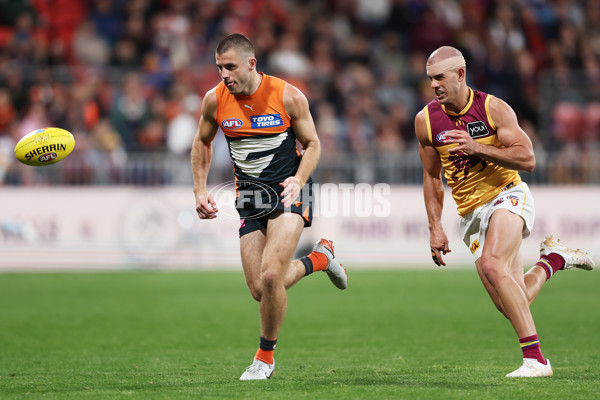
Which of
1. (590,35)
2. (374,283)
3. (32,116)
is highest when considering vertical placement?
(590,35)

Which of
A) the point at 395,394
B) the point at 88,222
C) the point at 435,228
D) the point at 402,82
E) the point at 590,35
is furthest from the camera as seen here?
the point at 590,35

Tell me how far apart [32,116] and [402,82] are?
26.2 ft

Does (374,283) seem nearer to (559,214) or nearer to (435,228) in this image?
(559,214)

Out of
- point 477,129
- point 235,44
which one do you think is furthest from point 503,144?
point 235,44

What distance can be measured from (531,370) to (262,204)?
2.54 m

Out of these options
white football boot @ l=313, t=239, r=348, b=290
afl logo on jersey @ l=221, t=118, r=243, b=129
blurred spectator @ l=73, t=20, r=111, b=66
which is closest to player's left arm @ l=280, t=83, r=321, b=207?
afl logo on jersey @ l=221, t=118, r=243, b=129

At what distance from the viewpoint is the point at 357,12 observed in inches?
897

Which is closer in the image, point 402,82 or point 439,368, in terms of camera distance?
point 439,368

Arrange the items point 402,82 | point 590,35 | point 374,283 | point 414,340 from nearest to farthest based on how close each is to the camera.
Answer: point 414,340 → point 374,283 → point 402,82 → point 590,35

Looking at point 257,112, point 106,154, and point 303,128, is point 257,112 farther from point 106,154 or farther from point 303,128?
point 106,154

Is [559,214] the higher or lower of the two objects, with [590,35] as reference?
lower

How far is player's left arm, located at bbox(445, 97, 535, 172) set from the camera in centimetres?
712

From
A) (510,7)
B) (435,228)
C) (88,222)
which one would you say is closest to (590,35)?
(510,7)

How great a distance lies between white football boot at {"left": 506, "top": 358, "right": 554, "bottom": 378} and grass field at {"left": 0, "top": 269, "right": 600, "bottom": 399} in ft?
0.39
